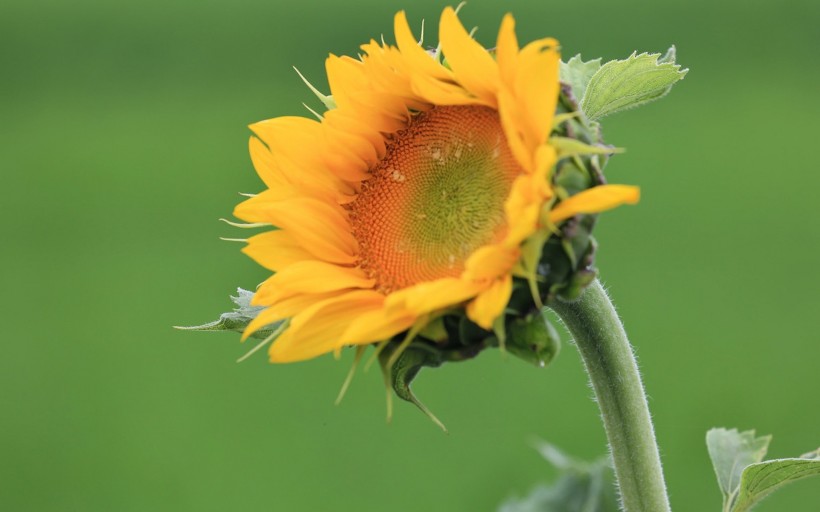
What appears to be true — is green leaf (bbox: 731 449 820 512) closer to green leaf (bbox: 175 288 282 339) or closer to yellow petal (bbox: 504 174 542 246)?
yellow petal (bbox: 504 174 542 246)

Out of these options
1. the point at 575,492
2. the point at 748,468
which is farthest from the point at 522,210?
the point at 575,492

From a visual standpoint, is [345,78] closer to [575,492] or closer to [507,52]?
[507,52]

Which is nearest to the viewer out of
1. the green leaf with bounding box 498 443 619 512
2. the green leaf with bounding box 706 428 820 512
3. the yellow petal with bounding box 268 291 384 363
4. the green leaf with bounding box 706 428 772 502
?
the yellow petal with bounding box 268 291 384 363

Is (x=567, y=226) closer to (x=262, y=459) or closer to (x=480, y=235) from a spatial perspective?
(x=480, y=235)

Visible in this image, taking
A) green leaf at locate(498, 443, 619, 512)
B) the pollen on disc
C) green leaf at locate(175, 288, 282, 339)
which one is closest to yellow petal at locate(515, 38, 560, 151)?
the pollen on disc

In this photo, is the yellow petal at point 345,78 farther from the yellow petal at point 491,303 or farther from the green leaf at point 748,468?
the green leaf at point 748,468

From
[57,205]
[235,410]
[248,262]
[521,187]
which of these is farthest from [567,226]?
[57,205]
